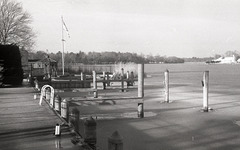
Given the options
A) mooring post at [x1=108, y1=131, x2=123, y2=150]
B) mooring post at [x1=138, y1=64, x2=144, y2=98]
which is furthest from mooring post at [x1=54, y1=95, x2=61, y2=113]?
mooring post at [x1=108, y1=131, x2=123, y2=150]

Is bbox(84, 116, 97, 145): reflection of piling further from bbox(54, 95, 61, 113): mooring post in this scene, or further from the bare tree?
the bare tree

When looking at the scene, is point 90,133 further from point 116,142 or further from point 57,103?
point 57,103

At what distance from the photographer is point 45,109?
1248cm

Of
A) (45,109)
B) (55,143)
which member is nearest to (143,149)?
(55,143)

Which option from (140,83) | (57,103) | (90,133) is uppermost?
(140,83)

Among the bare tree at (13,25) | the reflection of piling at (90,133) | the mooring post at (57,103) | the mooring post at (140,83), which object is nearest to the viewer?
the reflection of piling at (90,133)

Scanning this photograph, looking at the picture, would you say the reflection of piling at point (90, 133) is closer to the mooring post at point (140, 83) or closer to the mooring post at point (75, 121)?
the mooring post at point (75, 121)

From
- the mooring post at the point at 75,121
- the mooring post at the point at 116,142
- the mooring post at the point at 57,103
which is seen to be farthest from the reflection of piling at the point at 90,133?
the mooring post at the point at 57,103

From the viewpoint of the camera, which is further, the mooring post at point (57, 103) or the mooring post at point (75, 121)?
the mooring post at point (57, 103)

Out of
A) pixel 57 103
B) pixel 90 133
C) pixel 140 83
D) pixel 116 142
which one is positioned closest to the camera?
pixel 116 142

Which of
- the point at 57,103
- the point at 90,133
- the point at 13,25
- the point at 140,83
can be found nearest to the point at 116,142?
the point at 90,133

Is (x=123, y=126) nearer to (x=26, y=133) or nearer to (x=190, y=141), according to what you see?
(x=190, y=141)

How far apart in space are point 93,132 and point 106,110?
31.5 feet

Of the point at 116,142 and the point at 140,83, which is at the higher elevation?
the point at 140,83
